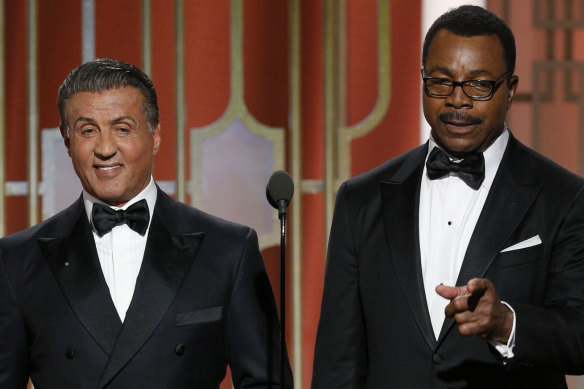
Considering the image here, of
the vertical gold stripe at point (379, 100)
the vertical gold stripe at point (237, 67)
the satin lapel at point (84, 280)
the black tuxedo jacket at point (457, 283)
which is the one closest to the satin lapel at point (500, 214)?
the black tuxedo jacket at point (457, 283)

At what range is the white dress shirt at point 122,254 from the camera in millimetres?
2047

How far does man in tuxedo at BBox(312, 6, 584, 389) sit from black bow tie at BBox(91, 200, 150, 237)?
1.40 ft

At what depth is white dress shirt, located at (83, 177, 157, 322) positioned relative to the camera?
205cm

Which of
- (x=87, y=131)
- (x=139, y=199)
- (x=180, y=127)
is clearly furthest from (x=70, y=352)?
(x=180, y=127)

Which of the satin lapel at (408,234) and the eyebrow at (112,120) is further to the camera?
the eyebrow at (112,120)

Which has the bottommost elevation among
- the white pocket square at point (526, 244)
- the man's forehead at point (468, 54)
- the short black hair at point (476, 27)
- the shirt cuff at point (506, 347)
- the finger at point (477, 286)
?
the shirt cuff at point (506, 347)

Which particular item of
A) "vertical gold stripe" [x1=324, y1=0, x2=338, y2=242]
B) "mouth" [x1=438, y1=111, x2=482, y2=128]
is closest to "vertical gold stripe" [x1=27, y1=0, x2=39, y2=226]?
"vertical gold stripe" [x1=324, y1=0, x2=338, y2=242]

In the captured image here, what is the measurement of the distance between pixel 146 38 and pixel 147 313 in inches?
57.9

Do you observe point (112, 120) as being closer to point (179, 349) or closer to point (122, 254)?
point (122, 254)

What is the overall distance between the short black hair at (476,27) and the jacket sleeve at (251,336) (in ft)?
2.01

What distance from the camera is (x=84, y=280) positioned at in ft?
6.65

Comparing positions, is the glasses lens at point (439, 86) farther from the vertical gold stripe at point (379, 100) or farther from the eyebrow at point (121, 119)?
the vertical gold stripe at point (379, 100)

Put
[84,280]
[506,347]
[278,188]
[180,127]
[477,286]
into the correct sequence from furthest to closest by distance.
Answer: [180,127], [84,280], [278,188], [506,347], [477,286]

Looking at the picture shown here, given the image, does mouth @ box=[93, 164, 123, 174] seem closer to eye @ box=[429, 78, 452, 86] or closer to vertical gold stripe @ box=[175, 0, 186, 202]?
eye @ box=[429, 78, 452, 86]
